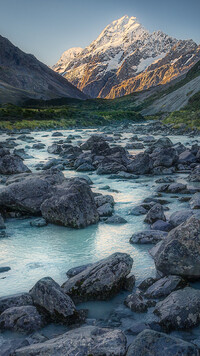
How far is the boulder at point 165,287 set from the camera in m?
6.30

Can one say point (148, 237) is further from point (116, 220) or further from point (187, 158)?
point (187, 158)

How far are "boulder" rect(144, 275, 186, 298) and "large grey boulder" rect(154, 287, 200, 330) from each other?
1.77 ft

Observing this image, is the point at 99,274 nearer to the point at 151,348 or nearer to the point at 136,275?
the point at 136,275

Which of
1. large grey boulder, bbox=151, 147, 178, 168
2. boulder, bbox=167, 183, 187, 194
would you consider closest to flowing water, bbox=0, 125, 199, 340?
boulder, bbox=167, 183, 187, 194

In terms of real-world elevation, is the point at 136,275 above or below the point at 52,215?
below

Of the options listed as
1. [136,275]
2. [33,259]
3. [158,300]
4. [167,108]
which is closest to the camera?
[158,300]

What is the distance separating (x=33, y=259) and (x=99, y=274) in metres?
2.41

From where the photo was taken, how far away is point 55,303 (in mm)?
5707

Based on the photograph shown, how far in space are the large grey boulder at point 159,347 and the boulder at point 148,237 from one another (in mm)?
4364

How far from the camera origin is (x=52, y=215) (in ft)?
34.7

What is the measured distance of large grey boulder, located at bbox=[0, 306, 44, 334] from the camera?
18.0ft

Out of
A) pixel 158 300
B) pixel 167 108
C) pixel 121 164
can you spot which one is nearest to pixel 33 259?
pixel 158 300

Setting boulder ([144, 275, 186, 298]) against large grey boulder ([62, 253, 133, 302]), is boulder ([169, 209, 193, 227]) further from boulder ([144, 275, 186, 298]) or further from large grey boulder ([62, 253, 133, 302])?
large grey boulder ([62, 253, 133, 302])

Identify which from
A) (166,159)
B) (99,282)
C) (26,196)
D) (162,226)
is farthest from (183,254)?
(166,159)
